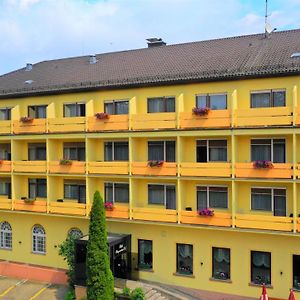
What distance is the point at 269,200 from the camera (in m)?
26.9

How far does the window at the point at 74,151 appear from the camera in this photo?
1282 inches

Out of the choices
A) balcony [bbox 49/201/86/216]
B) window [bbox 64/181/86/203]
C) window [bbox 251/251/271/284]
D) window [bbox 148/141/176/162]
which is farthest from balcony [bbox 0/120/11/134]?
window [bbox 251/251/271/284]

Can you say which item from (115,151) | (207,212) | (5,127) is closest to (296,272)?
(207,212)

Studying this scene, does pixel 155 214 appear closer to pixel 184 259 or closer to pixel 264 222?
pixel 184 259

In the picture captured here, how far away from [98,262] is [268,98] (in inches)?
529

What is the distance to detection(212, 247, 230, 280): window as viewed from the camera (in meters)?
27.5

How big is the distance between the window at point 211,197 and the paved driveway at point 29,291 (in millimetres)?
10498

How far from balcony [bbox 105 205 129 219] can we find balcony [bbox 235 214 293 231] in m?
7.16

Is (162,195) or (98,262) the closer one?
(98,262)

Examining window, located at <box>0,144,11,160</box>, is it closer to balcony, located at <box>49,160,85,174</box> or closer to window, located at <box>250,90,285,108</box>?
balcony, located at <box>49,160,85,174</box>

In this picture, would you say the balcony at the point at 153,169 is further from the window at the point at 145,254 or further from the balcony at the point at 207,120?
the window at the point at 145,254

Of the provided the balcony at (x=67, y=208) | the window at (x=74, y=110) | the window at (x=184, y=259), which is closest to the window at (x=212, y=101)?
the window at (x=74, y=110)

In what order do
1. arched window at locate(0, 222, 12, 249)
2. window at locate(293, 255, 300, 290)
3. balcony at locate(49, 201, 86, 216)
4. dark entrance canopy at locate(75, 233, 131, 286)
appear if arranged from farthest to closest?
arched window at locate(0, 222, 12, 249), balcony at locate(49, 201, 86, 216), dark entrance canopy at locate(75, 233, 131, 286), window at locate(293, 255, 300, 290)

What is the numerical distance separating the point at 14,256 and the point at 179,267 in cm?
1338
